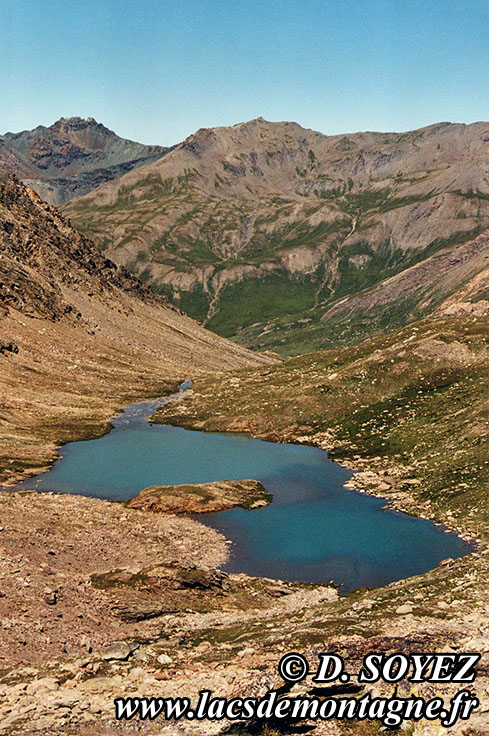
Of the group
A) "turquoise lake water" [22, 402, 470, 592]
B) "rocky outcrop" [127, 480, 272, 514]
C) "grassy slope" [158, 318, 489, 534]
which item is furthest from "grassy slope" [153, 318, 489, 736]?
"rocky outcrop" [127, 480, 272, 514]

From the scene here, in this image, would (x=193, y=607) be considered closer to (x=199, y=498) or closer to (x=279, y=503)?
(x=199, y=498)

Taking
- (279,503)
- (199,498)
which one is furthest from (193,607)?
(279,503)

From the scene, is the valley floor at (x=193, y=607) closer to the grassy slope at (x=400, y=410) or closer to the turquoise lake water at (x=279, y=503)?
the grassy slope at (x=400, y=410)

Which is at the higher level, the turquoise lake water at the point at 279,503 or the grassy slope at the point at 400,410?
the grassy slope at the point at 400,410

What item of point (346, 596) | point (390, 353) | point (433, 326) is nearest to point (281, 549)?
point (346, 596)

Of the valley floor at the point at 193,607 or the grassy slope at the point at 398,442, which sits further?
the grassy slope at the point at 398,442

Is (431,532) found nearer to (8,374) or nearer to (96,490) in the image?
(96,490)

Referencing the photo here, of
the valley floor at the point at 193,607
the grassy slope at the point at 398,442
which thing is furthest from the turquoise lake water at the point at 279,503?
the grassy slope at the point at 398,442
